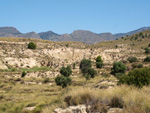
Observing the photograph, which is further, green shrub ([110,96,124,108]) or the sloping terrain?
the sloping terrain

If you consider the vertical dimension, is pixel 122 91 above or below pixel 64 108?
above

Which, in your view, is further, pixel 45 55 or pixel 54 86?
pixel 45 55

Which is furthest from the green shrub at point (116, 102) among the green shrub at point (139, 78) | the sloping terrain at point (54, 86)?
the green shrub at point (139, 78)

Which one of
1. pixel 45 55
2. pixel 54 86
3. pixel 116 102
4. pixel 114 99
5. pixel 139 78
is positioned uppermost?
pixel 114 99

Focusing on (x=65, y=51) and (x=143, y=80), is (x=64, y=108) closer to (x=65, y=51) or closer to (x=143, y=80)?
(x=143, y=80)

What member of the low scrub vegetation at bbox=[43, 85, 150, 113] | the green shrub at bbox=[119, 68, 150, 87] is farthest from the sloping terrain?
the green shrub at bbox=[119, 68, 150, 87]

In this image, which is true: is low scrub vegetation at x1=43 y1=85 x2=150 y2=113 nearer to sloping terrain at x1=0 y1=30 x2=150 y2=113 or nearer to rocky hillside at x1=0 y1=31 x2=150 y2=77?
sloping terrain at x1=0 y1=30 x2=150 y2=113

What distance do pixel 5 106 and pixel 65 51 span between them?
66515 mm

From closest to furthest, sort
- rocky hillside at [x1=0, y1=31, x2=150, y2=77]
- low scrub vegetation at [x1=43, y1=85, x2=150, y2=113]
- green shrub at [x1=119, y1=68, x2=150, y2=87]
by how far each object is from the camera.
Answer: low scrub vegetation at [x1=43, y1=85, x2=150, y2=113]
green shrub at [x1=119, y1=68, x2=150, y2=87]
rocky hillside at [x1=0, y1=31, x2=150, y2=77]

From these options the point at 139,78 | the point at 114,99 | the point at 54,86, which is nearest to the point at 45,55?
the point at 54,86

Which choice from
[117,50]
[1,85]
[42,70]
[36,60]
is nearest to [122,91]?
[1,85]

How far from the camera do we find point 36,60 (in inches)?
2702

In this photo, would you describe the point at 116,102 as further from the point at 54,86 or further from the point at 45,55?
the point at 45,55

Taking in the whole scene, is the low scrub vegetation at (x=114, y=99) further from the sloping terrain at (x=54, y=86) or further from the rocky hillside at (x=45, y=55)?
the rocky hillside at (x=45, y=55)
